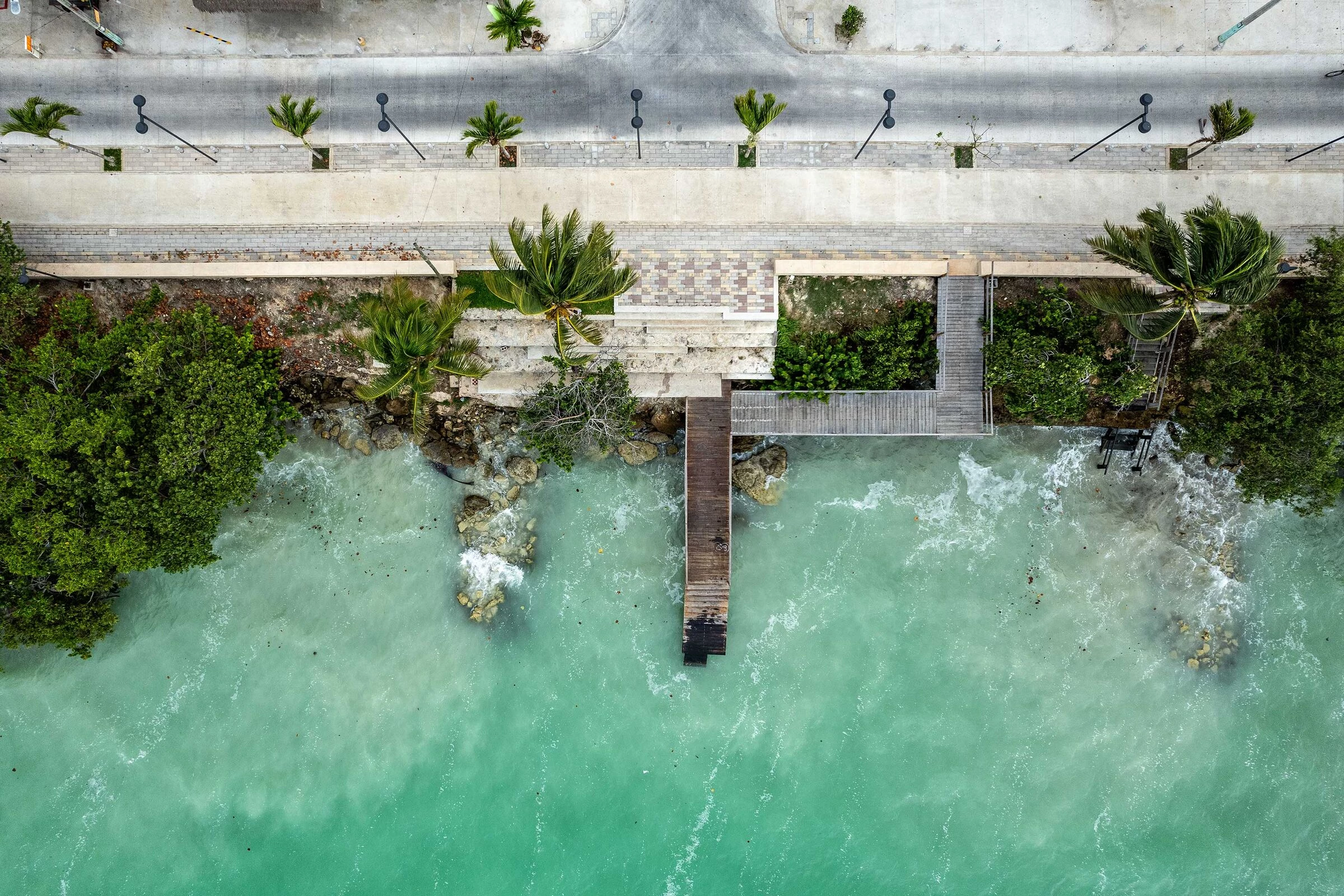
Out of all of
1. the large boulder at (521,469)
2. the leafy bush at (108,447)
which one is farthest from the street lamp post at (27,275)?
the large boulder at (521,469)

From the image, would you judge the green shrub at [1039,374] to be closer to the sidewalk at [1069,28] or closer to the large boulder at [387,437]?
the sidewalk at [1069,28]

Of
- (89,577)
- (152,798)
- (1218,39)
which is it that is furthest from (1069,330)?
(152,798)

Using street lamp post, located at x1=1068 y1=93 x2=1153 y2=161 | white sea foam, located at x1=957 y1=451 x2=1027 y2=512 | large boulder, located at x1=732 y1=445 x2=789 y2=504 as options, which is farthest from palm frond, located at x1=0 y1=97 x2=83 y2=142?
street lamp post, located at x1=1068 y1=93 x2=1153 y2=161

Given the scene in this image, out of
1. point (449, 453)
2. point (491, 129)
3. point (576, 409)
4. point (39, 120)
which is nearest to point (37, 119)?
point (39, 120)

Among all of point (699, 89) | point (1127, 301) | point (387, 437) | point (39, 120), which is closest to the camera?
point (1127, 301)

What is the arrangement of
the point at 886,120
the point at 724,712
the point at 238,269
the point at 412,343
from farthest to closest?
the point at 724,712 → the point at 238,269 → the point at 886,120 → the point at 412,343

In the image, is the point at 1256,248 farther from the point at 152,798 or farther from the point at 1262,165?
the point at 152,798

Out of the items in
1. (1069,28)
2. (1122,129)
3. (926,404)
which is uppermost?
(1069,28)

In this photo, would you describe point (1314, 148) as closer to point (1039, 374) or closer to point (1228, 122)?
point (1228, 122)
